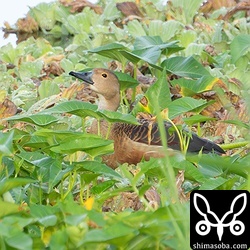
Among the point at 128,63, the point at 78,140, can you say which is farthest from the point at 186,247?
the point at 128,63

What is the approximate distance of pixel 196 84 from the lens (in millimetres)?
5633

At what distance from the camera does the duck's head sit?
6160mm

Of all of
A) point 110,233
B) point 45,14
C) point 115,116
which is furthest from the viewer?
point 45,14

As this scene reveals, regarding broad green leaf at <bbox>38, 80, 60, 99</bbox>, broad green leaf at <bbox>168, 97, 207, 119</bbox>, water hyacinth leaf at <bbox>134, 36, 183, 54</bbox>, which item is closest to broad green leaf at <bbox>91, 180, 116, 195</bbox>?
broad green leaf at <bbox>168, 97, 207, 119</bbox>

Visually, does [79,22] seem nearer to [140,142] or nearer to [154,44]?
[154,44]

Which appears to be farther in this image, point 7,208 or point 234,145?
point 234,145

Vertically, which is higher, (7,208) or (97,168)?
(7,208)

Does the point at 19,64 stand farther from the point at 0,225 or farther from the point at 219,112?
the point at 0,225

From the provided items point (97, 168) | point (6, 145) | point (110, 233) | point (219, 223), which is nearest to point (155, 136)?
point (97, 168)

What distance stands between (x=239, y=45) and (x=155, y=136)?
3.29 ft

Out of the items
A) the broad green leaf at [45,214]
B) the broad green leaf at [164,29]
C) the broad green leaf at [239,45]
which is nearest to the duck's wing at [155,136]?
the broad green leaf at [239,45]

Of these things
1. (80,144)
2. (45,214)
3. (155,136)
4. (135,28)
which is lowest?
(135,28)

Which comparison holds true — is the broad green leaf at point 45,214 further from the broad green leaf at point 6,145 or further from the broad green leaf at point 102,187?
the broad green leaf at point 102,187

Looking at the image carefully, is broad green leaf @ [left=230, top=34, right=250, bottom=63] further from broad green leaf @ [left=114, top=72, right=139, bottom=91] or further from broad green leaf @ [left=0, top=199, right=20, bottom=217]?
broad green leaf @ [left=0, top=199, right=20, bottom=217]
